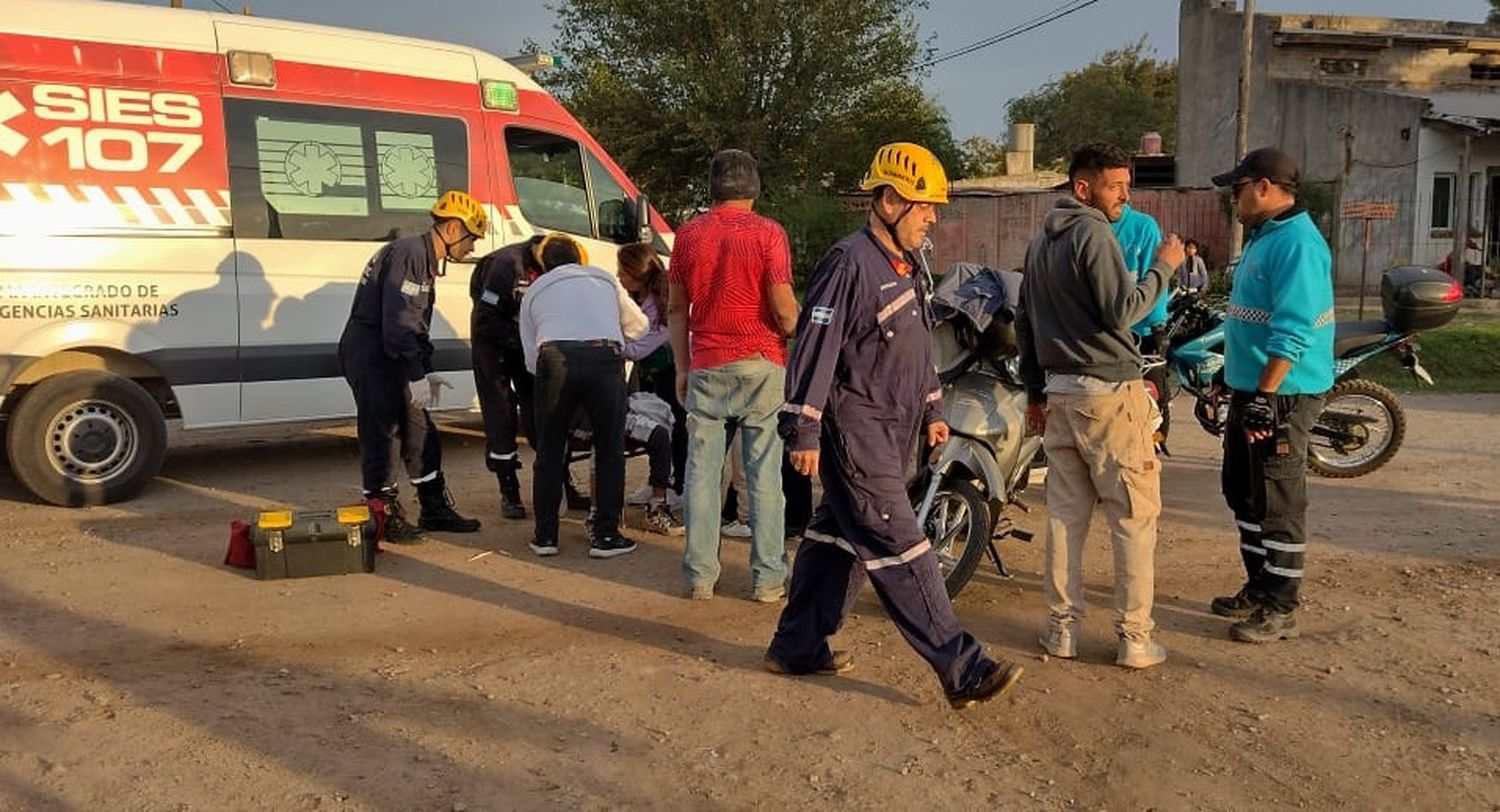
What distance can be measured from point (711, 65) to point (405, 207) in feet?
70.5

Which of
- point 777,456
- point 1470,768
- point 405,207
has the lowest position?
point 1470,768

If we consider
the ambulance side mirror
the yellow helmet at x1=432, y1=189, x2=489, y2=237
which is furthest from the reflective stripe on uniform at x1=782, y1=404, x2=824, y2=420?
the ambulance side mirror

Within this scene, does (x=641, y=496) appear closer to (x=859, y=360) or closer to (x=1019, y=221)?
(x=859, y=360)

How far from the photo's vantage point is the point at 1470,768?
3709mm

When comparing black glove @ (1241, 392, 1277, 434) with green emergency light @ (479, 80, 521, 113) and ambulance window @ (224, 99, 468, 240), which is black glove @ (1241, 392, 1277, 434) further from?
green emergency light @ (479, 80, 521, 113)

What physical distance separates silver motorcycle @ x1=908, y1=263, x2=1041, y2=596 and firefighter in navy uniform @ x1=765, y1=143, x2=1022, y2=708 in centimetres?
98

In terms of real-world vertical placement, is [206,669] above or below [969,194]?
below

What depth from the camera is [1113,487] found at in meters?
4.45

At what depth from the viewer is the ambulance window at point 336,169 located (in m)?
7.77

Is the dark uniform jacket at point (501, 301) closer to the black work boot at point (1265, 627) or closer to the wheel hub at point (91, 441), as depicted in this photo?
the wheel hub at point (91, 441)

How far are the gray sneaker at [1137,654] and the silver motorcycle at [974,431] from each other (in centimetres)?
84

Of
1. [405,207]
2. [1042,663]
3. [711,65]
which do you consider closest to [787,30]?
[711,65]

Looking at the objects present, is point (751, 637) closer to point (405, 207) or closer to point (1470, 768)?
point (1470, 768)

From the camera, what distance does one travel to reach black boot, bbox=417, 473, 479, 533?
22.3ft
